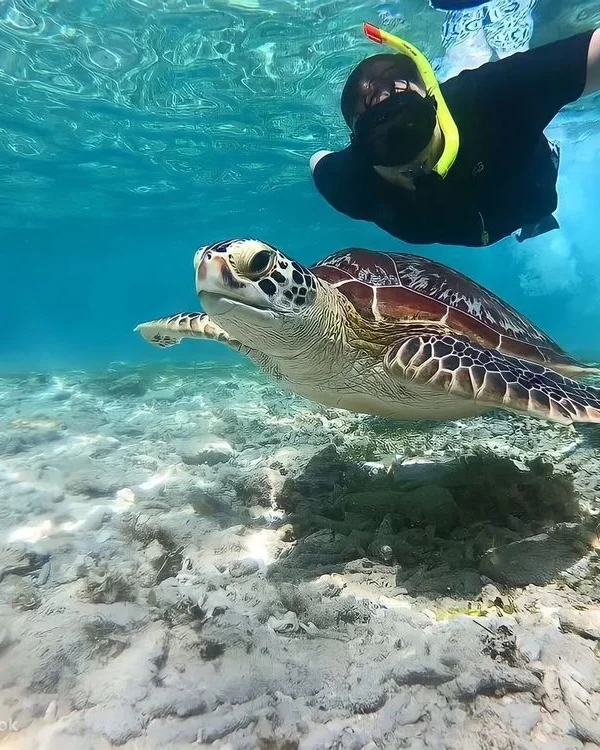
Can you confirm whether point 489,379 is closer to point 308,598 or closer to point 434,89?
point 308,598

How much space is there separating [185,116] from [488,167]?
12730mm

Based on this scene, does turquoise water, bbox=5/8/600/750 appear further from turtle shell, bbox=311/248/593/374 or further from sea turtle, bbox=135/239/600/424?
turtle shell, bbox=311/248/593/374

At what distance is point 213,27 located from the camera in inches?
376

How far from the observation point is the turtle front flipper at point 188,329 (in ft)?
12.5

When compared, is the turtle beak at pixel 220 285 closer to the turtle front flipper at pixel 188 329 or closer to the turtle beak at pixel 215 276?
the turtle beak at pixel 215 276

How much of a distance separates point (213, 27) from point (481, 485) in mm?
10878

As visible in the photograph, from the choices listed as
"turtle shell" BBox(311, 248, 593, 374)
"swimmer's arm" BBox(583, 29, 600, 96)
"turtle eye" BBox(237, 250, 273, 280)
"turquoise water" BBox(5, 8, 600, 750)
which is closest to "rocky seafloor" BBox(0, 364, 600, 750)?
"turquoise water" BBox(5, 8, 600, 750)

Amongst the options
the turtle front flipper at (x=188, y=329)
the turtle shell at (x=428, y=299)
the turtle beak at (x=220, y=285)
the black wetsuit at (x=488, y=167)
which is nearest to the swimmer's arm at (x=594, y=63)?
the black wetsuit at (x=488, y=167)

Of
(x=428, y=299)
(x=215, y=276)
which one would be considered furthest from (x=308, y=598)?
(x=428, y=299)

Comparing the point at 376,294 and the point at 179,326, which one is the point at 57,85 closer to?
the point at 179,326

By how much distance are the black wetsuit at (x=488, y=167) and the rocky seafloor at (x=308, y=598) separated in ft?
6.19

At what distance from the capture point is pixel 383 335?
2947 mm

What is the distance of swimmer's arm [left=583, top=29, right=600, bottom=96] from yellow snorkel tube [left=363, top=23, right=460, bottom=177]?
0.93 m

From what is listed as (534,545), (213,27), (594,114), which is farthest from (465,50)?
(534,545)
